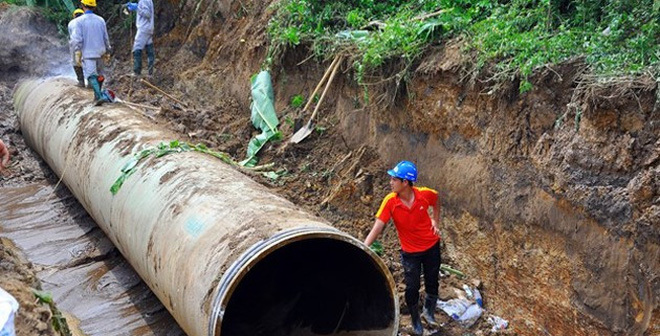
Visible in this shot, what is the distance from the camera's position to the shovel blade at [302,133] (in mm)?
8320

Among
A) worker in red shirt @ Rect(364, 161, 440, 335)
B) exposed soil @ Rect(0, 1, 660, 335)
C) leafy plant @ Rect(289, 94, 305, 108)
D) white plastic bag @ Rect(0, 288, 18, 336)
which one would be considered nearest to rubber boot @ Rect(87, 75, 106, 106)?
exposed soil @ Rect(0, 1, 660, 335)

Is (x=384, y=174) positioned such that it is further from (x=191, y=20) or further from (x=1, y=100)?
(x=1, y=100)

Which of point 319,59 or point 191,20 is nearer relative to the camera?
point 319,59

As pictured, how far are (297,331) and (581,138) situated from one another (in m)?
2.98

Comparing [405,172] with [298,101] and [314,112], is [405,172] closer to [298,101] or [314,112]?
[314,112]

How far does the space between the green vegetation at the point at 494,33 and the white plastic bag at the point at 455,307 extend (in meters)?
2.00

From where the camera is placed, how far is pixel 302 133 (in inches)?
330

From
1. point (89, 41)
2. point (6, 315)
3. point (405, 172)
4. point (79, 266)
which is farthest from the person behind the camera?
point (89, 41)

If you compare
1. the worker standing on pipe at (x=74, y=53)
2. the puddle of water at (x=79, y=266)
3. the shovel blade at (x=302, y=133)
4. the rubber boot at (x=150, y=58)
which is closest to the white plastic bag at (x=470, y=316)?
the puddle of water at (x=79, y=266)

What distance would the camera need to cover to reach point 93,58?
31.3ft

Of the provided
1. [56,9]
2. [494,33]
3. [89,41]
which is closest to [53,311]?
[494,33]

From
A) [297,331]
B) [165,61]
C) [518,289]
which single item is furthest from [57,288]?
[165,61]

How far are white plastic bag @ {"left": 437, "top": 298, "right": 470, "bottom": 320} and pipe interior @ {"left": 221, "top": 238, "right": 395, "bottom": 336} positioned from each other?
0.85m

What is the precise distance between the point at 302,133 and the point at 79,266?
3.10 metres
